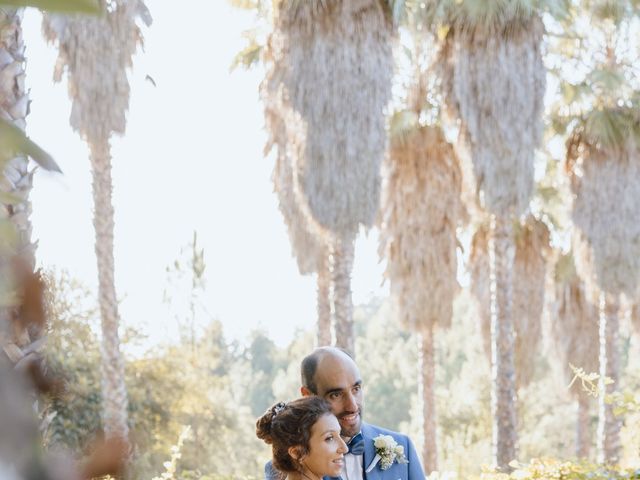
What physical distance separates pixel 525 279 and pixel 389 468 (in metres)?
16.9

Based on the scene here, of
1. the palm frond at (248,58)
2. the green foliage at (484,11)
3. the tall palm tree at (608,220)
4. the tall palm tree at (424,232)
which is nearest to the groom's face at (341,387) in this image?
the green foliage at (484,11)

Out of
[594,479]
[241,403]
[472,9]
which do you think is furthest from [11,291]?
Result: [241,403]

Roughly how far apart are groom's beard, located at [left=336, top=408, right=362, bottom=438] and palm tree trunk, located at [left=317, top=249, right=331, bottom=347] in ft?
→ 47.2

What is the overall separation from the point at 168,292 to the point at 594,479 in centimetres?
2842

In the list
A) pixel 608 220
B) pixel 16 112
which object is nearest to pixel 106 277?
pixel 608 220

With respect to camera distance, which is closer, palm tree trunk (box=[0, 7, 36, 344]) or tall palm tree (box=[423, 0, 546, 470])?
palm tree trunk (box=[0, 7, 36, 344])

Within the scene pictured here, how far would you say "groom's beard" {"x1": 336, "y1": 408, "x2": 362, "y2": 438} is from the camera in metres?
3.92

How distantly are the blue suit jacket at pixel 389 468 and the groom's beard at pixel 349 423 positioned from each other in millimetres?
71

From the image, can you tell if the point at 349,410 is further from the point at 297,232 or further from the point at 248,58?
the point at 297,232

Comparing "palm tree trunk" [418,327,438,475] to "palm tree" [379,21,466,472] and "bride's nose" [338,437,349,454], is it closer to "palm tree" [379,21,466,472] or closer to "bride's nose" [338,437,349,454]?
"palm tree" [379,21,466,472]

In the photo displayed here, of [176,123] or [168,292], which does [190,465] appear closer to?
[168,292]

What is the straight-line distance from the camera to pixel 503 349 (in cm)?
1594

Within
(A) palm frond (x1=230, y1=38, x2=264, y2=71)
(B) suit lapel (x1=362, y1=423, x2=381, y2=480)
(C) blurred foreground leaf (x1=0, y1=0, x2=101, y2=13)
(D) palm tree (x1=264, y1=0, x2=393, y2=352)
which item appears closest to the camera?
(C) blurred foreground leaf (x1=0, y1=0, x2=101, y2=13)

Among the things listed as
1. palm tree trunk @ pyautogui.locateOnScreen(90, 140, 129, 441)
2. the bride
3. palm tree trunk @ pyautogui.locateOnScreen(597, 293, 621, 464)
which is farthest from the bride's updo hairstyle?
palm tree trunk @ pyautogui.locateOnScreen(597, 293, 621, 464)
